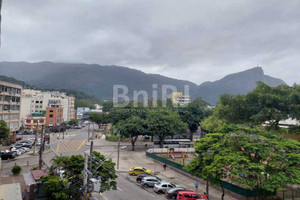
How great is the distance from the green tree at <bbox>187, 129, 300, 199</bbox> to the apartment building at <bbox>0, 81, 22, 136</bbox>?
1489 inches

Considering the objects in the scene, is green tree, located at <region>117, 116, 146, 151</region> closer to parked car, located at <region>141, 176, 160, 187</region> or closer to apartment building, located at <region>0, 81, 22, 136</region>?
parked car, located at <region>141, 176, 160, 187</region>

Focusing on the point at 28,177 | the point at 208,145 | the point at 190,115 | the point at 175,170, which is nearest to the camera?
the point at 28,177

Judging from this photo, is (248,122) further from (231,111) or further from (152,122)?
(152,122)

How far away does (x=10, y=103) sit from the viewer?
140ft

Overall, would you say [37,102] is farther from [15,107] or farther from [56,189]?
[56,189]

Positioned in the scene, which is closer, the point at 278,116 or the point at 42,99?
the point at 278,116

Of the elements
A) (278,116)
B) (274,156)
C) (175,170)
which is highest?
(278,116)

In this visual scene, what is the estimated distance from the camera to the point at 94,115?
82938 millimetres

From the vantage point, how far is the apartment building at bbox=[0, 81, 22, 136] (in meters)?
40.3

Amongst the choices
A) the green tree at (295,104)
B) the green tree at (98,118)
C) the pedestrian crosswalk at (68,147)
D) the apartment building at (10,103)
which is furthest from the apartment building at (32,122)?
the green tree at (295,104)

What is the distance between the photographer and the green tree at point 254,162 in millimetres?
15305

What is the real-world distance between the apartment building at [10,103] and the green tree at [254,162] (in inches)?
1489

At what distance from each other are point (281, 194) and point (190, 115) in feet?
119

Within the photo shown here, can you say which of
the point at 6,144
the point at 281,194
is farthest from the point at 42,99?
the point at 281,194
